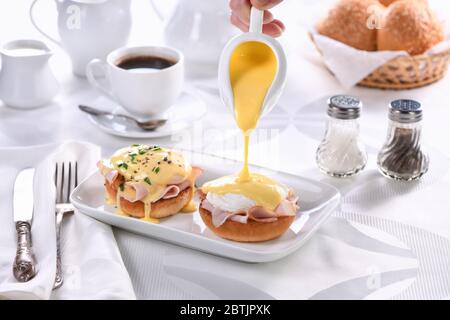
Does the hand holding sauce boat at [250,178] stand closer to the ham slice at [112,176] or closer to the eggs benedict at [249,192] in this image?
the eggs benedict at [249,192]

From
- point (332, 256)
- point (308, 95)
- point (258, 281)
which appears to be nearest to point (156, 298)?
point (258, 281)

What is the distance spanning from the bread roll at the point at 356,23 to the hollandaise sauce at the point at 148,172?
72 centimetres

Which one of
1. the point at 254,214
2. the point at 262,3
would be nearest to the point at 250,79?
the point at 262,3

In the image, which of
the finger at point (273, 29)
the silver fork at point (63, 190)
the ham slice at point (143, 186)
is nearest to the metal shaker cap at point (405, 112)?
the finger at point (273, 29)

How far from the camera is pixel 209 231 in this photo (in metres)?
1.30

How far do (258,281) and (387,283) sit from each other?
201 millimetres

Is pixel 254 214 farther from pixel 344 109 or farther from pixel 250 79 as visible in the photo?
pixel 344 109

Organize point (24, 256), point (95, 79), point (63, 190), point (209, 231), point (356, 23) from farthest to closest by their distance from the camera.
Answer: point (356, 23) < point (95, 79) < point (63, 190) < point (209, 231) < point (24, 256)

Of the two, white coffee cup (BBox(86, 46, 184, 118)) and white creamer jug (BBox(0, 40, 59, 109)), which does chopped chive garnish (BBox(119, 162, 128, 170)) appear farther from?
white creamer jug (BBox(0, 40, 59, 109))

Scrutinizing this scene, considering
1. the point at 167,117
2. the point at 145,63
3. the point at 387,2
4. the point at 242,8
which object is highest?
the point at 242,8

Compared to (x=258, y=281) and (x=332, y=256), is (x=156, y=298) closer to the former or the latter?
(x=258, y=281)

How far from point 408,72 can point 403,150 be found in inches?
16.0

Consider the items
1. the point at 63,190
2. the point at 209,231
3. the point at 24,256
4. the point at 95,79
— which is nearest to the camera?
the point at 24,256

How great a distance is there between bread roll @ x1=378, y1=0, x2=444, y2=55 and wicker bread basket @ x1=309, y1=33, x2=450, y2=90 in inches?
1.6
